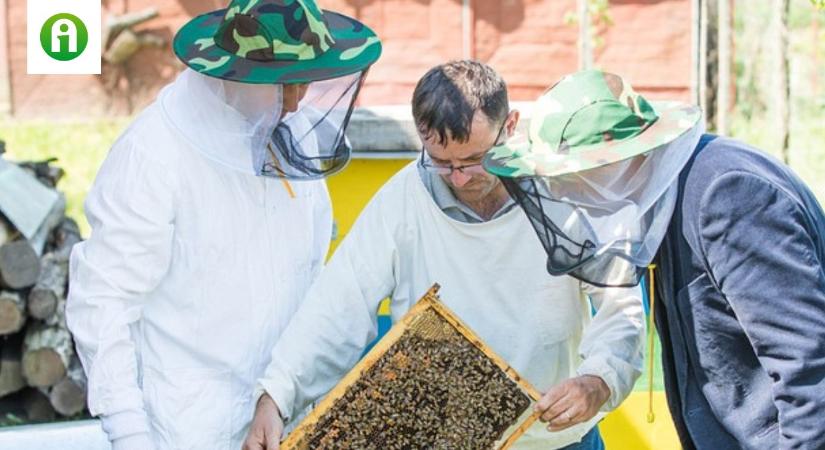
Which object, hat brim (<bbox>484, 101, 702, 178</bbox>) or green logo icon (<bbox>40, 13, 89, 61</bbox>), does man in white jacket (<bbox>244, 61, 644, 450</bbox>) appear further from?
green logo icon (<bbox>40, 13, 89, 61</bbox>)

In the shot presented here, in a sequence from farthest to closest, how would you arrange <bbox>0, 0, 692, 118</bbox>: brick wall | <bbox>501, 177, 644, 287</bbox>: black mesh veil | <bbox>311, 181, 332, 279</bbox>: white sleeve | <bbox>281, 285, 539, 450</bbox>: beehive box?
<bbox>0, 0, 692, 118</bbox>: brick wall < <bbox>311, 181, 332, 279</bbox>: white sleeve < <bbox>281, 285, 539, 450</bbox>: beehive box < <bbox>501, 177, 644, 287</bbox>: black mesh veil

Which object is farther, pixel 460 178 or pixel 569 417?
pixel 460 178

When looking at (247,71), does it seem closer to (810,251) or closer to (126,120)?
(810,251)

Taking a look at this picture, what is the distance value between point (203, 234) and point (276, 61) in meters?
0.40

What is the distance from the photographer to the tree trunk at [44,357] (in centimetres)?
583

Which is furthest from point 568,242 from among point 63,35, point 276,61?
point 63,35

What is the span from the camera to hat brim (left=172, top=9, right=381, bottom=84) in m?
2.60

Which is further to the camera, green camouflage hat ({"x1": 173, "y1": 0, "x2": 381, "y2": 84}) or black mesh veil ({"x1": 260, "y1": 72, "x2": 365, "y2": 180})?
black mesh veil ({"x1": 260, "y1": 72, "x2": 365, "y2": 180})

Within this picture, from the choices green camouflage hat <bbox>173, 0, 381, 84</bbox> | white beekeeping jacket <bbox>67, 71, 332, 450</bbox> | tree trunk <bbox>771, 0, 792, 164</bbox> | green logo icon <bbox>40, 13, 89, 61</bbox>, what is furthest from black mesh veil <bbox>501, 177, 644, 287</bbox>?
green logo icon <bbox>40, 13, 89, 61</bbox>

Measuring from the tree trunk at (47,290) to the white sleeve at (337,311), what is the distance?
11.1 feet

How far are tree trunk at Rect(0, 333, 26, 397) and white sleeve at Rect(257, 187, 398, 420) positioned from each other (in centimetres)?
352

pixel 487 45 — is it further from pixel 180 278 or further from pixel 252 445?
pixel 252 445

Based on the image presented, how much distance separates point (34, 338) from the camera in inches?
231

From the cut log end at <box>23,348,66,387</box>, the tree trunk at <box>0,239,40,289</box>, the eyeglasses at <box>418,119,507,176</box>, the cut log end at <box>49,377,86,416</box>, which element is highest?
the eyeglasses at <box>418,119,507,176</box>
